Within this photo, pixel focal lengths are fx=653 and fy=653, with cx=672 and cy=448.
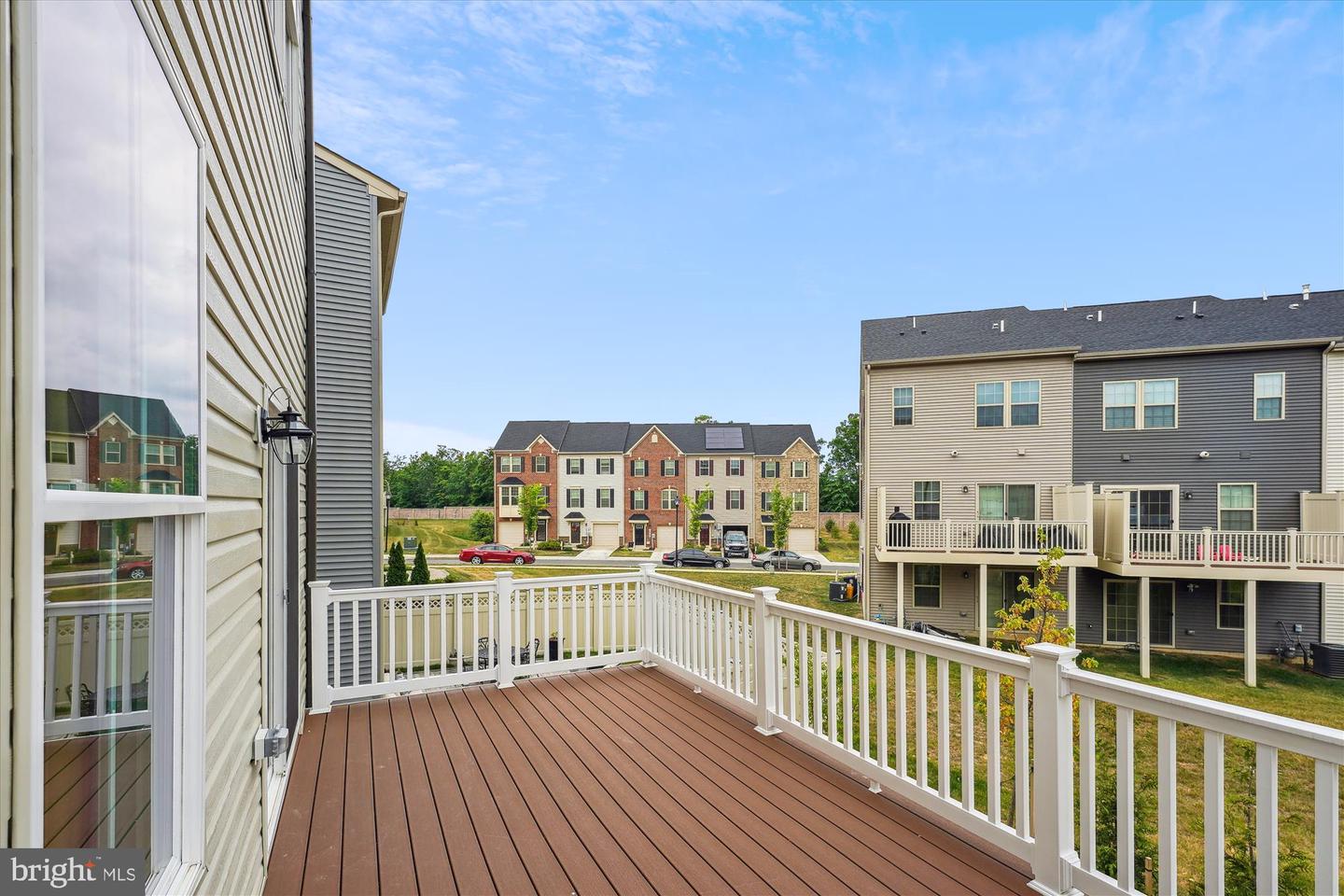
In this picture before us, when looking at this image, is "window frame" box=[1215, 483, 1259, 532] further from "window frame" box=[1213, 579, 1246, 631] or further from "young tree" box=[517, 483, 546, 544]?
"young tree" box=[517, 483, 546, 544]

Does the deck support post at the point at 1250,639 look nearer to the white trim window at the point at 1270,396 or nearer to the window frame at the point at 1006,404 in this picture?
the white trim window at the point at 1270,396

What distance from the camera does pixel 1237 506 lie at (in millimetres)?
13469

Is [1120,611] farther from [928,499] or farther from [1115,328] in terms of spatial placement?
[1115,328]

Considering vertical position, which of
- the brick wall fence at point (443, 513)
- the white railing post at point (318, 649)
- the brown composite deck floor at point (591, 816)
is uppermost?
the white railing post at point (318, 649)

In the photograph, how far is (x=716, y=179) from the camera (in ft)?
87.7

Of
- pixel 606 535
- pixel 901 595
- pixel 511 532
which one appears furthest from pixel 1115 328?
pixel 511 532

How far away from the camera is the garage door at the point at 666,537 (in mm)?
32125

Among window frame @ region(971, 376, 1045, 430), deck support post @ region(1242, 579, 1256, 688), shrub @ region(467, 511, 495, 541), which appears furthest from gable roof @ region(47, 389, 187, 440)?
shrub @ region(467, 511, 495, 541)

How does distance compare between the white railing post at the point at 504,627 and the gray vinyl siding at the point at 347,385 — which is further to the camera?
the gray vinyl siding at the point at 347,385

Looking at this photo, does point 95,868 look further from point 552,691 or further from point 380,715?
point 552,691

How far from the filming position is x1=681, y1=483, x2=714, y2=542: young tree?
101ft

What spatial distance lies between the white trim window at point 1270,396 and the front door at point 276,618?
678 inches

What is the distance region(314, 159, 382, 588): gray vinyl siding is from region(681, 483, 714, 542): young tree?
24.4 m

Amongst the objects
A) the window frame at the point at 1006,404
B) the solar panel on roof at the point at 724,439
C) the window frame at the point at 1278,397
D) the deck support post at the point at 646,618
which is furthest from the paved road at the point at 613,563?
the deck support post at the point at 646,618
